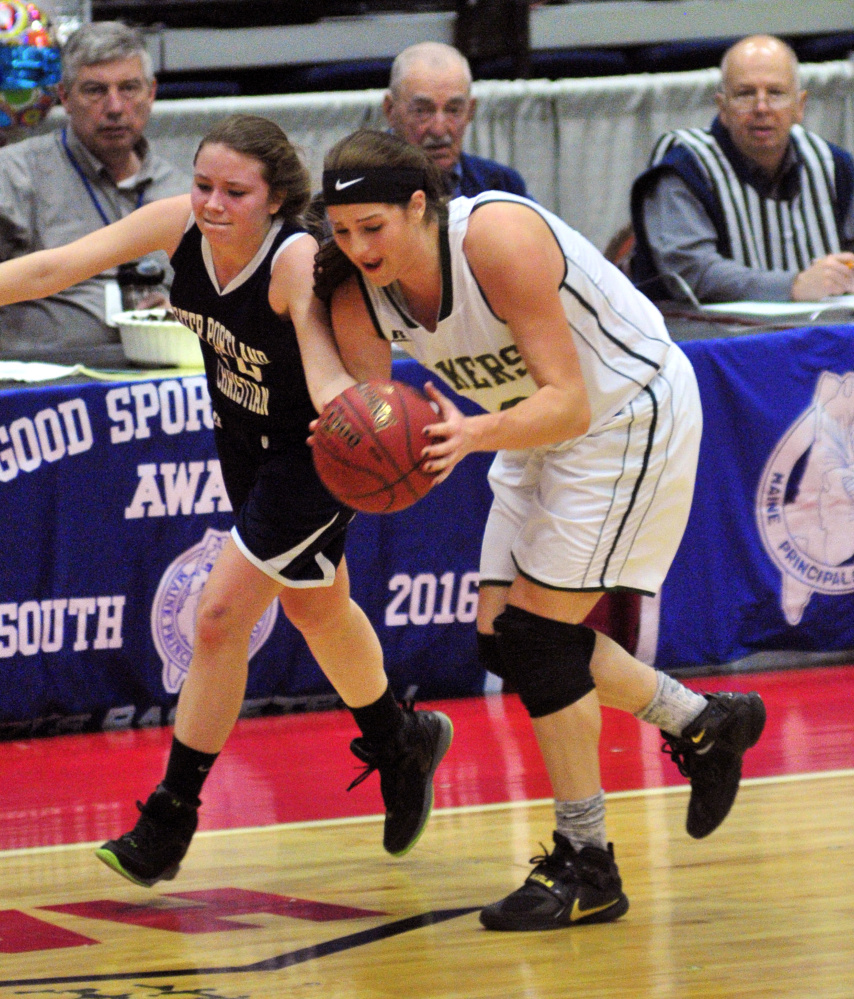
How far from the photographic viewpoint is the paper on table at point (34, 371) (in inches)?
176

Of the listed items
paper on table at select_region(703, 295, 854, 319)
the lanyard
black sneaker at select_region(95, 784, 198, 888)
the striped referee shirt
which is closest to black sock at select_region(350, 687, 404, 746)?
black sneaker at select_region(95, 784, 198, 888)

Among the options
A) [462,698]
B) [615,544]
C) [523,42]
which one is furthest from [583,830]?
[523,42]

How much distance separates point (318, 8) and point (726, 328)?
364 centimetres

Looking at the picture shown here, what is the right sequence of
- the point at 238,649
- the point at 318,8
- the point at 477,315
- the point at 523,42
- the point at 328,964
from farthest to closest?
the point at 318,8 → the point at 523,42 → the point at 238,649 → the point at 477,315 → the point at 328,964

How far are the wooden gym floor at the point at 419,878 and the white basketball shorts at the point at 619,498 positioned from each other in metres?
0.59

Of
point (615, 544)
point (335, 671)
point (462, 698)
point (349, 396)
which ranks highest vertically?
point (349, 396)

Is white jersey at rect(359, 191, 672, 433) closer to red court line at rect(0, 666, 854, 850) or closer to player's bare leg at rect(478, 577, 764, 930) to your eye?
player's bare leg at rect(478, 577, 764, 930)

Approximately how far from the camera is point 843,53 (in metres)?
Result: 7.60

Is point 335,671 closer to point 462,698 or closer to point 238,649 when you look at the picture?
point 238,649

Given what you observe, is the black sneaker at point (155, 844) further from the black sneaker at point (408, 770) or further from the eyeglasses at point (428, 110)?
the eyeglasses at point (428, 110)

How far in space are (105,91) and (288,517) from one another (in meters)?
2.74

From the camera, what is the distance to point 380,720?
3.33 m

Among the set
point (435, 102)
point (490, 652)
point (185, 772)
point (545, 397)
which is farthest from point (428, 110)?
point (545, 397)

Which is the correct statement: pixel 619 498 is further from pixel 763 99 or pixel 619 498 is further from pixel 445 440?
pixel 763 99
